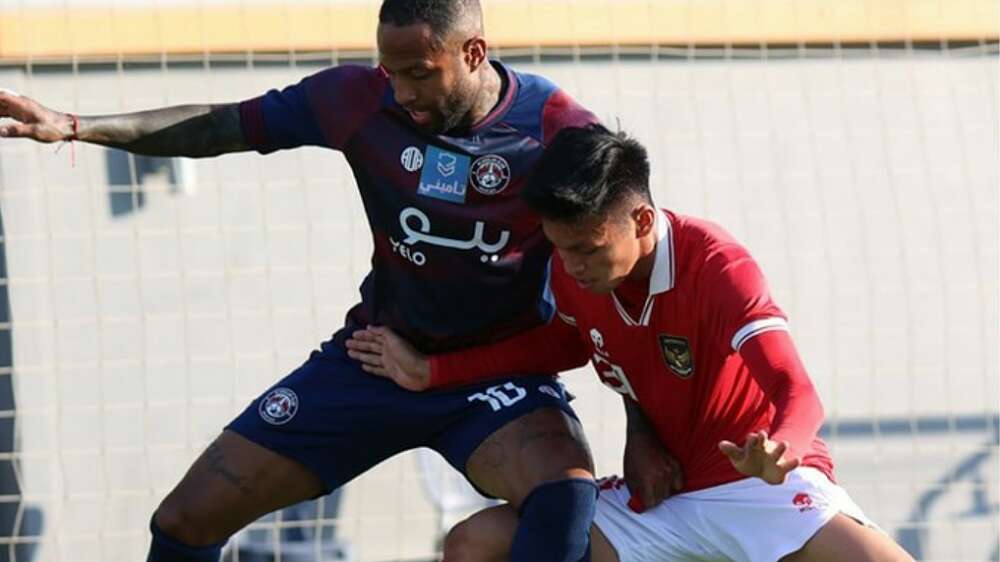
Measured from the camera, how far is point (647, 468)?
178 inches

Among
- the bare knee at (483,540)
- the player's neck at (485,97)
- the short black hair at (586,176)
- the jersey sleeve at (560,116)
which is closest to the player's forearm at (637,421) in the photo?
the bare knee at (483,540)

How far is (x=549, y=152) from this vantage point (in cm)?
428

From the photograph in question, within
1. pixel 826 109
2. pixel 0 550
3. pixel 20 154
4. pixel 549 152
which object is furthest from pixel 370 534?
pixel 549 152

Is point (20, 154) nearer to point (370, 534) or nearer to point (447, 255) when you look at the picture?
point (370, 534)

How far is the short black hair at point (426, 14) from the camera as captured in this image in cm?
437

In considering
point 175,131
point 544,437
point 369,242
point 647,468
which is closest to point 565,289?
point 544,437

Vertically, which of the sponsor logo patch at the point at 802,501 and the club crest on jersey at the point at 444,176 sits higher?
the club crest on jersey at the point at 444,176

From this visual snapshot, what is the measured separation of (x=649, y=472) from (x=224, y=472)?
3.58 feet

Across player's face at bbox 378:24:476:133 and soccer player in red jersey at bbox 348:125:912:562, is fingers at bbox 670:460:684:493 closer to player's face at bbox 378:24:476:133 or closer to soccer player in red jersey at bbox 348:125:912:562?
soccer player in red jersey at bbox 348:125:912:562

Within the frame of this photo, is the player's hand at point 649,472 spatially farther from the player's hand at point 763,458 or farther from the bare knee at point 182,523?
the bare knee at point 182,523

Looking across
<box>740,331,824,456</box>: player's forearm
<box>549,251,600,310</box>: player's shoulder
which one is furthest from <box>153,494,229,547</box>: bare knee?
<box>740,331,824,456</box>: player's forearm

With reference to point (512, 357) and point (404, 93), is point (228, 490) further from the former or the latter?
point (404, 93)

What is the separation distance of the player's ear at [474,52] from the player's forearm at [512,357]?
2.24ft

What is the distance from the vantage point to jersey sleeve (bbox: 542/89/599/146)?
4.52 meters
